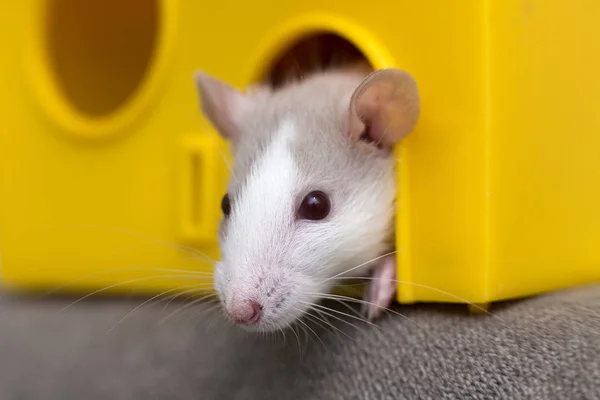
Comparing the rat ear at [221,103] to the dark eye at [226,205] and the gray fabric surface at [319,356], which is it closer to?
the dark eye at [226,205]

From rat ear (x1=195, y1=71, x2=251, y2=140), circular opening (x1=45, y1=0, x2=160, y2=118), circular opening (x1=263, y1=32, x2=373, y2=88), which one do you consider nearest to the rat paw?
rat ear (x1=195, y1=71, x2=251, y2=140)

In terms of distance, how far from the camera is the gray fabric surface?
94 centimetres

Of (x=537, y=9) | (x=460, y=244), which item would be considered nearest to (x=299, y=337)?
(x=460, y=244)

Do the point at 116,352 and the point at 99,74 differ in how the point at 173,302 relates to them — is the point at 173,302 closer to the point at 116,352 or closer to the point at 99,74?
the point at 116,352

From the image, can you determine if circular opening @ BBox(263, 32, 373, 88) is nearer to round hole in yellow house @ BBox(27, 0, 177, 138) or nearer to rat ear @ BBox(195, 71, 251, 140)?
rat ear @ BBox(195, 71, 251, 140)

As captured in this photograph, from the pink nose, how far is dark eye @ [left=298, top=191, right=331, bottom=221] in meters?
0.18

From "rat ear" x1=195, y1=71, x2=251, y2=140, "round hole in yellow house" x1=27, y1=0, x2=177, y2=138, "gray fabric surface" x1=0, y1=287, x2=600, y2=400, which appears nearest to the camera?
"gray fabric surface" x1=0, y1=287, x2=600, y2=400

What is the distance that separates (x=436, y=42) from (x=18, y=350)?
1.28 meters

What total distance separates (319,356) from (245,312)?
22 centimetres

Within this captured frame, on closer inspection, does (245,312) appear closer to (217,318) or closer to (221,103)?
(217,318)

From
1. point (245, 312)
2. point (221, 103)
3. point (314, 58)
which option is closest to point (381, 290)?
point (245, 312)

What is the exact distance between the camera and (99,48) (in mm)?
2045

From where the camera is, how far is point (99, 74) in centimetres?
204

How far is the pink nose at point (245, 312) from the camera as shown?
1006 millimetres
